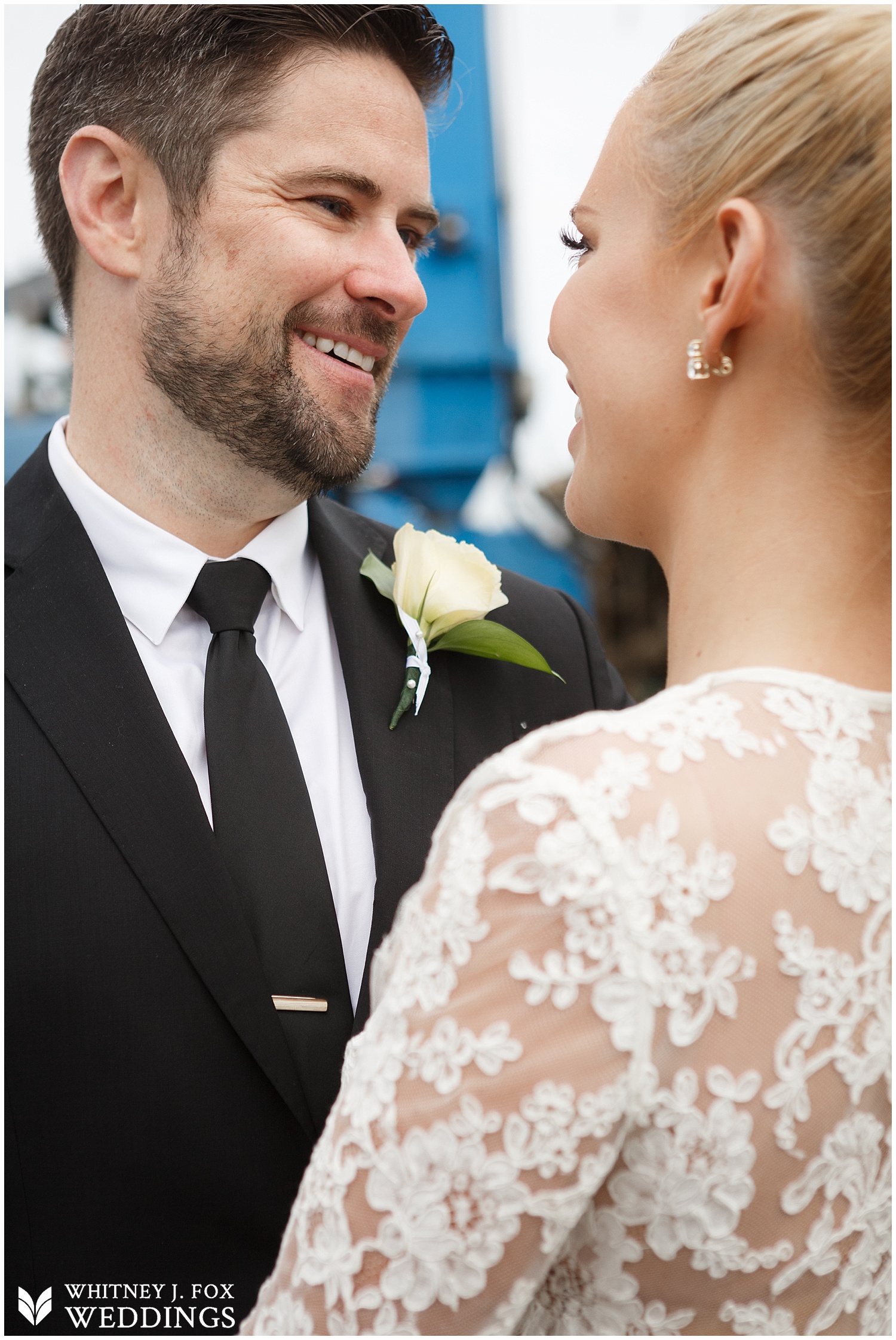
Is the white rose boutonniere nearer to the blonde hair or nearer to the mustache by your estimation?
the mustache

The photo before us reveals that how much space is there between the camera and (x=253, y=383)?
2.32m

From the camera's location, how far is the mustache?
2355mm

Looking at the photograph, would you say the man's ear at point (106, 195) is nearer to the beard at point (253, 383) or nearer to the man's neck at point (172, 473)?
the beard at point (253, 383)

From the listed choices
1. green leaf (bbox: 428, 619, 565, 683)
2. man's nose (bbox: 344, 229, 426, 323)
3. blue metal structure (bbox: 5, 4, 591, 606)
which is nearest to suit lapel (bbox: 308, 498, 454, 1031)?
A: green leaf (bbox: 428, 619, 565, 683)

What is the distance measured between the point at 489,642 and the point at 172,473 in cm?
79

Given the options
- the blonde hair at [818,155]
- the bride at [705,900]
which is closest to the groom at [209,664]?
the bride at [705,900]

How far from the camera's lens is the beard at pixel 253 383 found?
2320 millimetres

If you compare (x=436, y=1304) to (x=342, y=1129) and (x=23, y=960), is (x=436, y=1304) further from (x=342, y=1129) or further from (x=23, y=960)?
(x=23, y=960)

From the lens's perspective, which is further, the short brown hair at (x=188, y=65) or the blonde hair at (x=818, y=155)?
the short brown hair at (x=188, y=65)

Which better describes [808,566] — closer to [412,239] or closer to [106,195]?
[412,239]

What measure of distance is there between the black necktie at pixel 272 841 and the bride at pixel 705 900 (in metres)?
0.61

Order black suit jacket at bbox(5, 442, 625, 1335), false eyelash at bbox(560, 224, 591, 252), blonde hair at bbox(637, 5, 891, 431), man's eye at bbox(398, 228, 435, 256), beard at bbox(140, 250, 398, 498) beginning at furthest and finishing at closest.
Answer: man's eye at bbox(398, 228, 435, 256)
beard at bbox(140, 250, 398, 498)
black suit jacket at bbox(5, 442, 625, 1335)
false eyelash at bbox(560, 224, 591, 252)
blonde hair at bbox(637, 5, 891, 431)

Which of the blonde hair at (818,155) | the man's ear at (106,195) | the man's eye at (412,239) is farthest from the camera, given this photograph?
the man's eye at (412,239)

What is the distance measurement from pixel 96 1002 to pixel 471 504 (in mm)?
2995
